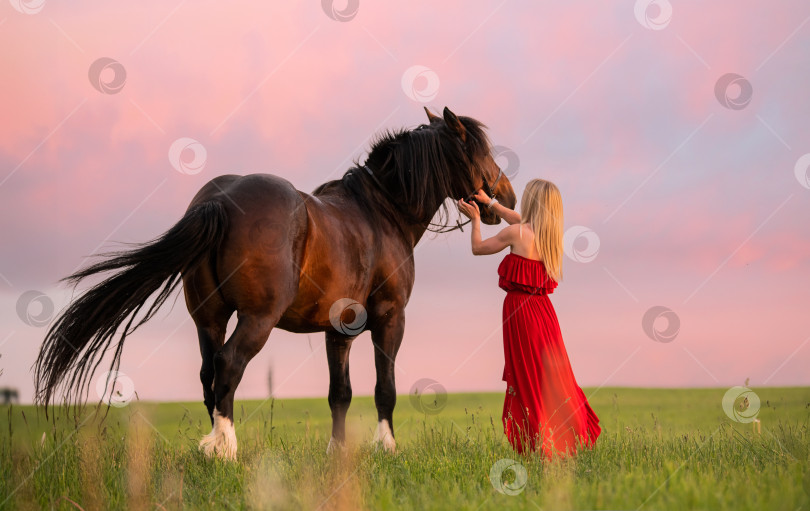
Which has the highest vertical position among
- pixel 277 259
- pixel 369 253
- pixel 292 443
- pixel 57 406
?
pixel 369 253

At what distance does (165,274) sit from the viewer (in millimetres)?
5594

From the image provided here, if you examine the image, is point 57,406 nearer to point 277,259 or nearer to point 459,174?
point 277,259

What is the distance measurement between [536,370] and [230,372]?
8.89ft

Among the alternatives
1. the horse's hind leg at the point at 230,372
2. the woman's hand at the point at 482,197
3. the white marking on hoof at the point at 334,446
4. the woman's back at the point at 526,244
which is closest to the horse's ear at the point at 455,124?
the woman's hand at the point at 482,197

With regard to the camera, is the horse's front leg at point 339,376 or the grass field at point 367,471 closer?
the grass field at point 367,471

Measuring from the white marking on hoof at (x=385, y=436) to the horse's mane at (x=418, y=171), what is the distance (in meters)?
2.08

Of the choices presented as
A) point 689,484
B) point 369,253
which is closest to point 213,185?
point 369,253

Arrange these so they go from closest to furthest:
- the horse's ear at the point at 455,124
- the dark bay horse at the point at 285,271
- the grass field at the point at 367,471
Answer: the grass field at the point at 367,471 → the dark bay horse at the point at 285,271 → the horse's ear at the point at 455,124

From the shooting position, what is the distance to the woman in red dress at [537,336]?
626 centimetres

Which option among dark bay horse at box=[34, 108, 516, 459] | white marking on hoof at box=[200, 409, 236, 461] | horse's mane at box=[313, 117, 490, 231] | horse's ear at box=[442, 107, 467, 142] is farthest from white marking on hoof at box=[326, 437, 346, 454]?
horse's ear at box=[442, 107, 467, 142]

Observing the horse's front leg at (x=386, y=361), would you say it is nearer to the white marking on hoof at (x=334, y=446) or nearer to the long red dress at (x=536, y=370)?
the white marking on hoof at (x=334, y=446)

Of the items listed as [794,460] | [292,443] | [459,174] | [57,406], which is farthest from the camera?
[459,174]

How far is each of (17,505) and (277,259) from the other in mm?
2428

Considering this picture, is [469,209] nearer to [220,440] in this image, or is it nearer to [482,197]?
[482,197]
